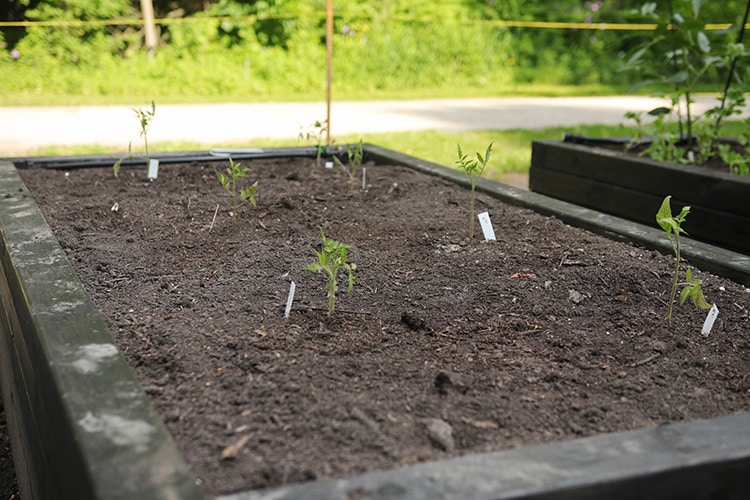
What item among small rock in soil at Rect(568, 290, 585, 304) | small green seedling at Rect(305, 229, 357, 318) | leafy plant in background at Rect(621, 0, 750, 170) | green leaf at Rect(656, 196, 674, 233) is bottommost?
small rock in soil at Rect(568, 290, 585, 304)

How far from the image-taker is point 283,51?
12461mm

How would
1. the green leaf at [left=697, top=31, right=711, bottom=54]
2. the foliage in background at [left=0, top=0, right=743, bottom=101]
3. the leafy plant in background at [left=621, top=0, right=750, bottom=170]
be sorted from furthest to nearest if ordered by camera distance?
the foliage in background at [left=0, top=0, right=743, bottom=101], the green leaf at [left=697, top=31, right=711, bottom=54], the leafy plant in background at [left=621, top=0, right=750, bottom=170]

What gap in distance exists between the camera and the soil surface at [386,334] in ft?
4.46

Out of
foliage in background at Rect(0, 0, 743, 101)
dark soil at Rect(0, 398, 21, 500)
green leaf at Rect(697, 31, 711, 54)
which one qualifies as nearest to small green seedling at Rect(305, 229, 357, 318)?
dark soil at Rect(0, 398, 21, 500)

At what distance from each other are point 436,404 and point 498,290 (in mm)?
750

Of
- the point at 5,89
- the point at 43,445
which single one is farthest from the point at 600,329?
the point at 5,89

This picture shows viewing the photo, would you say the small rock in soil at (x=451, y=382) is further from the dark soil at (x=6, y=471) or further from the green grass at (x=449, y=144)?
the green grass at (x=449, y=144)

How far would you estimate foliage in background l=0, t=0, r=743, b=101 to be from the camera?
1144 cm

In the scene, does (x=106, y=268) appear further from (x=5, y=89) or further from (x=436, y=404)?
(x=5, y=89)

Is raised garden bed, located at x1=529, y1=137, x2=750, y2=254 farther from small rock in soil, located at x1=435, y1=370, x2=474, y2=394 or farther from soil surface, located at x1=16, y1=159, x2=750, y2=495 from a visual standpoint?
small rock in soil, located at x1=435, y1=370, x2=474, y2=394

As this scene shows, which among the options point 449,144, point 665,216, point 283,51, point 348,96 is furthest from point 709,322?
point 283,51

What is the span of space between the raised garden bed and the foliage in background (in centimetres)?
745

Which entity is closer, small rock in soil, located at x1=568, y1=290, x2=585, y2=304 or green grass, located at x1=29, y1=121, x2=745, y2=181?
small rock in soil, located at x1=568, y1=290, x2=585, y2=304

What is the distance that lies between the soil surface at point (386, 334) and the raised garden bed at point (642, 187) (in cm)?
110
